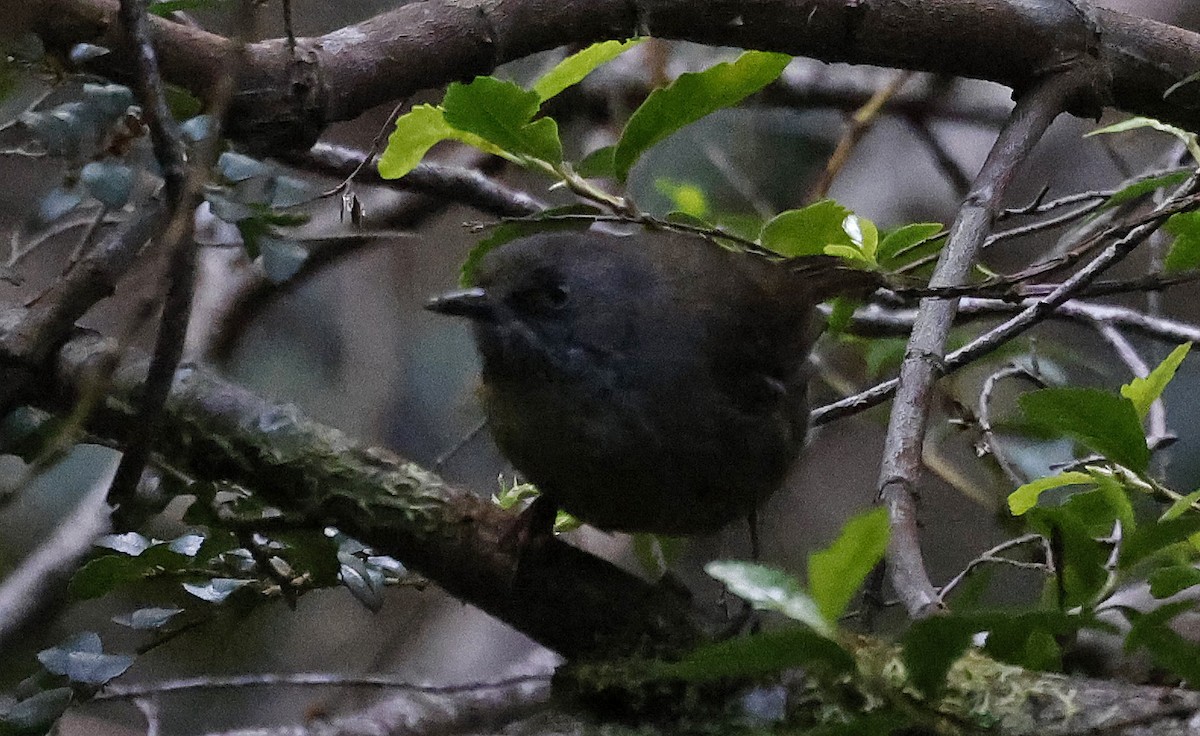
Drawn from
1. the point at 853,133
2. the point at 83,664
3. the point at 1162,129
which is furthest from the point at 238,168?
the point at 853,133

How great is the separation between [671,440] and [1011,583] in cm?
207

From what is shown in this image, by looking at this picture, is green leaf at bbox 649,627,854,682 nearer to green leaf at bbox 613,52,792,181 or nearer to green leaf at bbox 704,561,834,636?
green leaf at bbox 704,561,834,636

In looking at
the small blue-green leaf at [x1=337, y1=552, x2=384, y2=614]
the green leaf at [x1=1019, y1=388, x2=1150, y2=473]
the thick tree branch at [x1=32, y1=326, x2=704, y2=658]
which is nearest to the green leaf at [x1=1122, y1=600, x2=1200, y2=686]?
the green leaf at [x1=1019, y1=388, x2=1150, y2=473]

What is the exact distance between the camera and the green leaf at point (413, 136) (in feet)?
4.71

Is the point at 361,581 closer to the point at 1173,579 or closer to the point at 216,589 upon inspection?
the point at 216,589

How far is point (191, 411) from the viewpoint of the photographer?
135cm

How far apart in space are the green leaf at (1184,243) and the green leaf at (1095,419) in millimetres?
364

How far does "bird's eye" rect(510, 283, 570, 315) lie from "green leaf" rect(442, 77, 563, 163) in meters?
0.43

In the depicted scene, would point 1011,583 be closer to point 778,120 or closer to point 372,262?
point 778,120

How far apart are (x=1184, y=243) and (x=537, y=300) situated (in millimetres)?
930

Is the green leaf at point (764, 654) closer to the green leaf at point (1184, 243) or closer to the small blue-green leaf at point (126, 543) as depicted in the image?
the small blue-green leaf at point (126, 543)

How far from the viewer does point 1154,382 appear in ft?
4.28

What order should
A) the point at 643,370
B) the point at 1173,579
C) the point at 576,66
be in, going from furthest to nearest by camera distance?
the point at 643,370 < the point at 576,66 < the point at 1173,579

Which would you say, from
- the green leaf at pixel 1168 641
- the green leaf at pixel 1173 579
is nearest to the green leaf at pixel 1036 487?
the green leaf at pixel 1173 579
